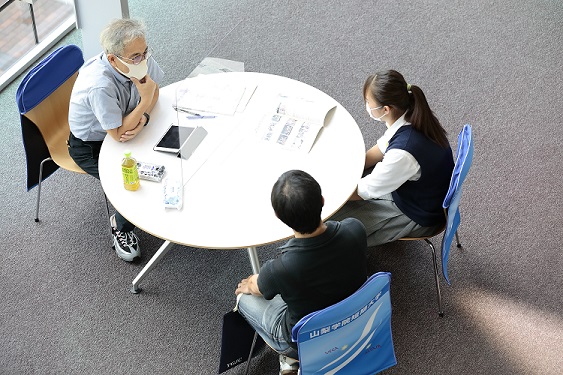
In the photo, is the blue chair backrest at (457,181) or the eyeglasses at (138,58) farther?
the eyeglasses at (138,58)

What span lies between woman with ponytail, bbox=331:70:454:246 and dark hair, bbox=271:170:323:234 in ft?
2.18

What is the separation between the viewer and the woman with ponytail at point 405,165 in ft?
9.77

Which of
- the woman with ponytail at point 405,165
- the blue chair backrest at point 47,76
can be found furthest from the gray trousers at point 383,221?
the blue chair backrest at point 47,76

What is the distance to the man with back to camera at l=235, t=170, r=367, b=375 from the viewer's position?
2439mm

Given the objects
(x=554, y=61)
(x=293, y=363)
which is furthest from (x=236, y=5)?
(x=293, y=363)

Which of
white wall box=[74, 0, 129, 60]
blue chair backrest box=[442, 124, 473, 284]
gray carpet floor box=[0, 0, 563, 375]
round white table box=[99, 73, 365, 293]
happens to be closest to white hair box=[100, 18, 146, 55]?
round white table box=[99, 73, 365, 293]

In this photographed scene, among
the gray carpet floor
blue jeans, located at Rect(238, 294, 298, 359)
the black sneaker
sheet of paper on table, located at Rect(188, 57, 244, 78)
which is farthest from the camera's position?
sheet of paper on table, located at Rect(188, 57, 244, 78)

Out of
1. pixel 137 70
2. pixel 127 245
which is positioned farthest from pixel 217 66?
pixel 127 245

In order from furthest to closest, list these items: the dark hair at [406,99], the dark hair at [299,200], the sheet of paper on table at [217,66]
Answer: the sheet of paper on table at [217,66] < the dark hair at [406,99] < the dark hair at [299,200]

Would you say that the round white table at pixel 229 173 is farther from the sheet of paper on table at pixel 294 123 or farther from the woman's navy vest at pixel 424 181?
the woman's navy vest at pixel 424 181

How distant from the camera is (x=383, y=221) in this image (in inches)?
128

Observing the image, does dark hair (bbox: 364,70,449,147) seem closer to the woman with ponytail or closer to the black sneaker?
the woman with ponytail

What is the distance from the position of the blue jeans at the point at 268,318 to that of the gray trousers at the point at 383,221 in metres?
0.59

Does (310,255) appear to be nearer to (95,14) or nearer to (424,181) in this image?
(424,181)
